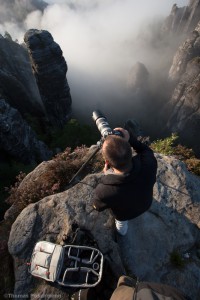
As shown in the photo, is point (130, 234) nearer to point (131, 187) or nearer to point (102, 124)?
point (131, 187)

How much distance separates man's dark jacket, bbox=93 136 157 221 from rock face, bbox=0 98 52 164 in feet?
89.4

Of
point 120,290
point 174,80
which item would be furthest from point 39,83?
point 174,80

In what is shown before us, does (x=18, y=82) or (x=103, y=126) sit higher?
(x=18, y=82)

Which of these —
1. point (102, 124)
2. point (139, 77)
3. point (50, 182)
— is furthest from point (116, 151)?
point (139, 77)

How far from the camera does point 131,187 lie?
5.36 metres

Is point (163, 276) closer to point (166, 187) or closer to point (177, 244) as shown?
point (177, 244)

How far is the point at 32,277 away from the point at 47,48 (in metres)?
48.1

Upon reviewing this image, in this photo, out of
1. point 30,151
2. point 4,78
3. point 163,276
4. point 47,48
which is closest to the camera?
point 163,276

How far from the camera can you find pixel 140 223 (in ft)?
26.3

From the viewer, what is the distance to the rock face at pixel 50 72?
4822 centimetres

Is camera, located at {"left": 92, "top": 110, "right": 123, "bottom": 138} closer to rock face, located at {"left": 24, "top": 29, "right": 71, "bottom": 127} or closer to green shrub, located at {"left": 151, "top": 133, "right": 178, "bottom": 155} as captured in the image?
green shrub, located at {"left": 151, "top": 133, "right": 178, "bottom": 155}

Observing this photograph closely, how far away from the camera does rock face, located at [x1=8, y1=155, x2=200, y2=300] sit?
712 centimetres

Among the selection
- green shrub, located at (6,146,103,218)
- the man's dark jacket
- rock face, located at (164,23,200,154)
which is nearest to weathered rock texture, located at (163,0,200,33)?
rock face, located at (164,23,200,154)

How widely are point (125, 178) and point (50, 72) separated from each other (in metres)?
52.0
